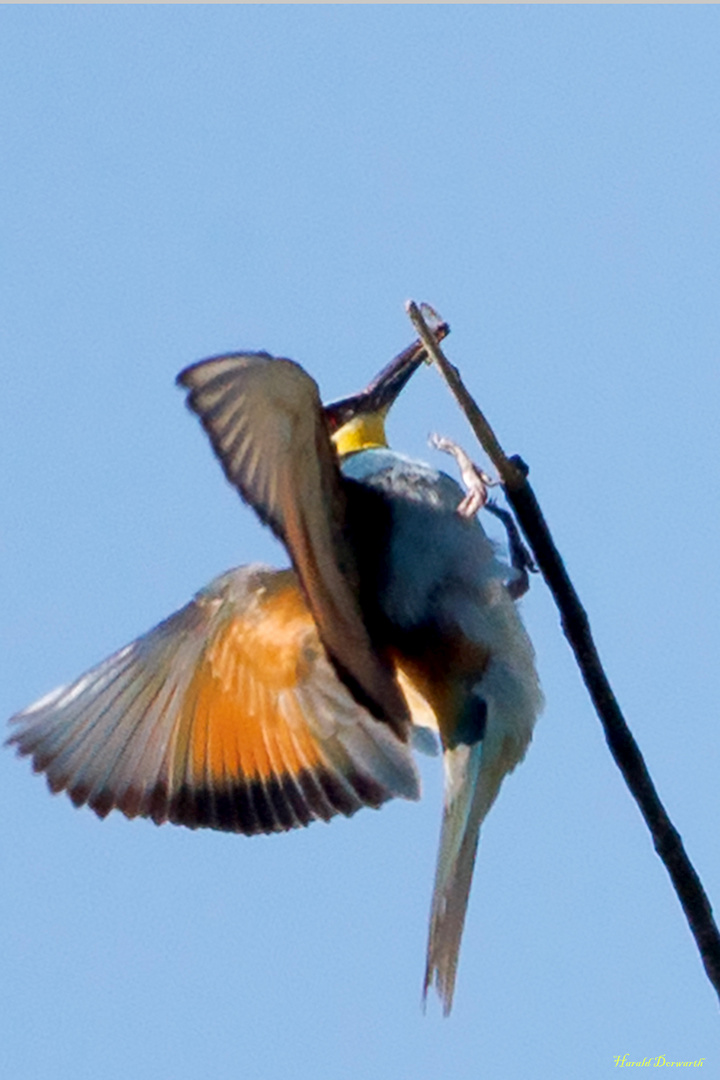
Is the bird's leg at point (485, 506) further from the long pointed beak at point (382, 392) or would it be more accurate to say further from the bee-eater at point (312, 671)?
the long pointed beak at point (382, 392)

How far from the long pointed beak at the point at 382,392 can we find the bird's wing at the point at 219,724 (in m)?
0.76

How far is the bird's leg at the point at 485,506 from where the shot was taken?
408 centimetres

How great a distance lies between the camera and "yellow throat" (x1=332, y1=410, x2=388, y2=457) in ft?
16.7

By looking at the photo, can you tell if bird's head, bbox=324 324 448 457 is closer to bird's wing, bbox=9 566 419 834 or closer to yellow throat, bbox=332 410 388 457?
yellow throat, bbox=332 410 388 457

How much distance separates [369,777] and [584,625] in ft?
4.53

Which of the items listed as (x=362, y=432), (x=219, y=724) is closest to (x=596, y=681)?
(x=219, y=724)

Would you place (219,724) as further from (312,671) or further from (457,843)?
Answer: (457,843)

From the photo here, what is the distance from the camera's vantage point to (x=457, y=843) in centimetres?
393

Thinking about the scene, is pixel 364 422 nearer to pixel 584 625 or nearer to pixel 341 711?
pixel 341 711

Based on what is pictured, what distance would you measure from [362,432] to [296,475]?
4.49 feet

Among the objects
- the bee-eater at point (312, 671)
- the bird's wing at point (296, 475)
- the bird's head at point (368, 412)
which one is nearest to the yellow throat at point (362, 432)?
the bird's head at point (368, 412)

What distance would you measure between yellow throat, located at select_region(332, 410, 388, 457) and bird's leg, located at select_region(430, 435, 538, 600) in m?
0.86

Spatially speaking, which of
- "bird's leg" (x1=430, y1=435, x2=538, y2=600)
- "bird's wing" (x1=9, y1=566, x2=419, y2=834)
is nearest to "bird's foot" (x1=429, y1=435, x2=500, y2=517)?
"bird's leg" (x1=430, y1=435, x2=538, y2=600)

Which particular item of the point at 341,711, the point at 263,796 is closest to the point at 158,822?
the point at 263,796
